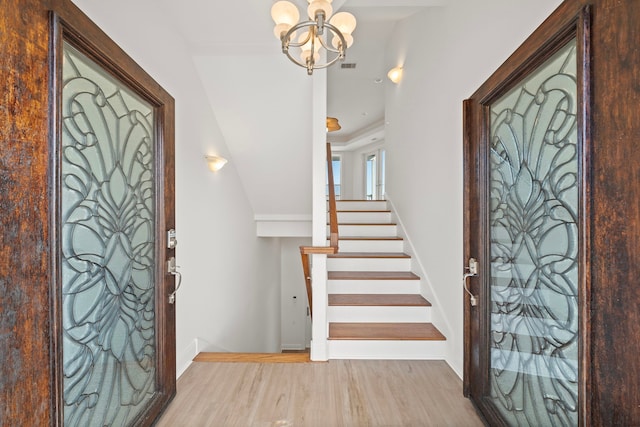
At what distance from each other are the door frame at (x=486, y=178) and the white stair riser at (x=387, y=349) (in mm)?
469

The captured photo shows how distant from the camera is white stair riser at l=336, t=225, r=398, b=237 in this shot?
3.96 meters

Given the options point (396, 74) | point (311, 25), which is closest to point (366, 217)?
point (396, 74)

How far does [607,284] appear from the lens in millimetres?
857

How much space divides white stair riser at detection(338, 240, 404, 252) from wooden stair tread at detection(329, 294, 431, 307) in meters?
0.82

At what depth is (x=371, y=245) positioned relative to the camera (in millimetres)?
3664

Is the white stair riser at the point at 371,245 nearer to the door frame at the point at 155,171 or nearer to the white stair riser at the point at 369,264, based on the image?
the white stair riser at the point at 369,264

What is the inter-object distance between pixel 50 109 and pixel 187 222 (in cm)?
136

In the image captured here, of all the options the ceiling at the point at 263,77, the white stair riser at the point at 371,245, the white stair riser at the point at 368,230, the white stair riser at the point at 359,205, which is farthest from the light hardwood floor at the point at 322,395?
the white stair riser at the point at 359,205

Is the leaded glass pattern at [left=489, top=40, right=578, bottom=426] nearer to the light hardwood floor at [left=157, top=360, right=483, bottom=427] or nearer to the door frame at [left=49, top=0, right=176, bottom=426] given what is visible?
the light hardwood floor at [left=157, top=360, right=483, bottom=427]

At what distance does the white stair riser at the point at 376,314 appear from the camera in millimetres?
2604

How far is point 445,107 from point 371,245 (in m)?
1.82

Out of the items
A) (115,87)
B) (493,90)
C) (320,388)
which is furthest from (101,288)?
(493,90)

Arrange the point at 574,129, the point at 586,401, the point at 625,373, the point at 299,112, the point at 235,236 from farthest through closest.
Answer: the point at 235,236 < the point at 299,112 < the point at 574,129 < the point at 586,401 < the point at 625,373

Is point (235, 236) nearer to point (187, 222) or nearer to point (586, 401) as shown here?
point (187, 222)
